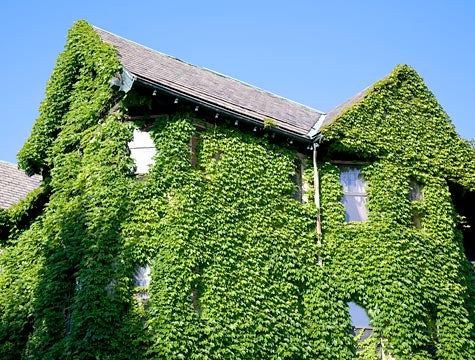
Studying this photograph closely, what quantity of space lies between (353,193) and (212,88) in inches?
203

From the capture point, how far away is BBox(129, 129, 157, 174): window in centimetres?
1458

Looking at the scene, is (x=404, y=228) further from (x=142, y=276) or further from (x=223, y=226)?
(x=142, y=276)

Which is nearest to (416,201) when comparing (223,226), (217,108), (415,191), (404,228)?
(415,191)

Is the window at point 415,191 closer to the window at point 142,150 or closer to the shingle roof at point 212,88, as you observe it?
the shingle roof at point 212,88

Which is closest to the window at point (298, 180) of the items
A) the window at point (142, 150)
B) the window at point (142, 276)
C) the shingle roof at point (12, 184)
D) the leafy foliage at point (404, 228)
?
the leafy foliage at point (404, 228)

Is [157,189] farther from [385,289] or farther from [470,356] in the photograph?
[470,356]

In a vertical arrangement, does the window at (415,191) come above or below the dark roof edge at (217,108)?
below

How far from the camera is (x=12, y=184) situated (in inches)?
834

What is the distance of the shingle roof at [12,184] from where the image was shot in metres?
19.9

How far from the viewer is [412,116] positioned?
58.4ft

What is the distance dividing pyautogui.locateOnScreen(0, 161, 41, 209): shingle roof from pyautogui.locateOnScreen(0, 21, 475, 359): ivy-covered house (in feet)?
8.88

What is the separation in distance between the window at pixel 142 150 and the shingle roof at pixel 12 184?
22.0 ft

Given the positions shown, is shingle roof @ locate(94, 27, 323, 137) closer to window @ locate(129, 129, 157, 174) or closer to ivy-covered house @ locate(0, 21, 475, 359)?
ivy-covered house @ locate(0, 21, 475, 359)

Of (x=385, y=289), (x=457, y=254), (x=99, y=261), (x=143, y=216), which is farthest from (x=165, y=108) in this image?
(x=457, y=254)
